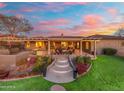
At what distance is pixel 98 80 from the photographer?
22.4 ft

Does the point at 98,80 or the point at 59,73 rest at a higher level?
the point at 59,73

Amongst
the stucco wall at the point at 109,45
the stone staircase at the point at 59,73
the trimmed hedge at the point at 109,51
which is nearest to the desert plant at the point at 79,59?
the stone staircase at the point at 59,73

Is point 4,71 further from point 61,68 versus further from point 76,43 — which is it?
point 76,43

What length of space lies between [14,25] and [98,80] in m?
3.04

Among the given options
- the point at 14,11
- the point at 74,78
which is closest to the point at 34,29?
the point at 14,11

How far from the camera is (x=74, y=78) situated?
22.1ft

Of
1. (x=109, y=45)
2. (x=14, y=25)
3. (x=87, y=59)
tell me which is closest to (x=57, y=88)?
(x=87, y=59)

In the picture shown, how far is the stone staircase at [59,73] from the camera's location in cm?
670

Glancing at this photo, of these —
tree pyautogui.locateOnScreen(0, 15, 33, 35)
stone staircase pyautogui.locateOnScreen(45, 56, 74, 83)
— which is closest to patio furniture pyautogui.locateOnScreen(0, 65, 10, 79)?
tree pyautogui.locateOnScreen(0, 15, 33, 35)

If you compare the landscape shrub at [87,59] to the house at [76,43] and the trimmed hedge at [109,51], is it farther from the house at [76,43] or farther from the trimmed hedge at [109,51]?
the trimmed hedge at [109,51]

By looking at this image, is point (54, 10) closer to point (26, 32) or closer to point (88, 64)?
point (26, 32)

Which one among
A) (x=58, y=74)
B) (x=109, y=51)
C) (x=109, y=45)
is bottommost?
(x=58, y=74)

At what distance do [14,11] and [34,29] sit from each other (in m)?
0.79

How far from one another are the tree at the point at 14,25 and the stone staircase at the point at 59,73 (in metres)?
1.38
